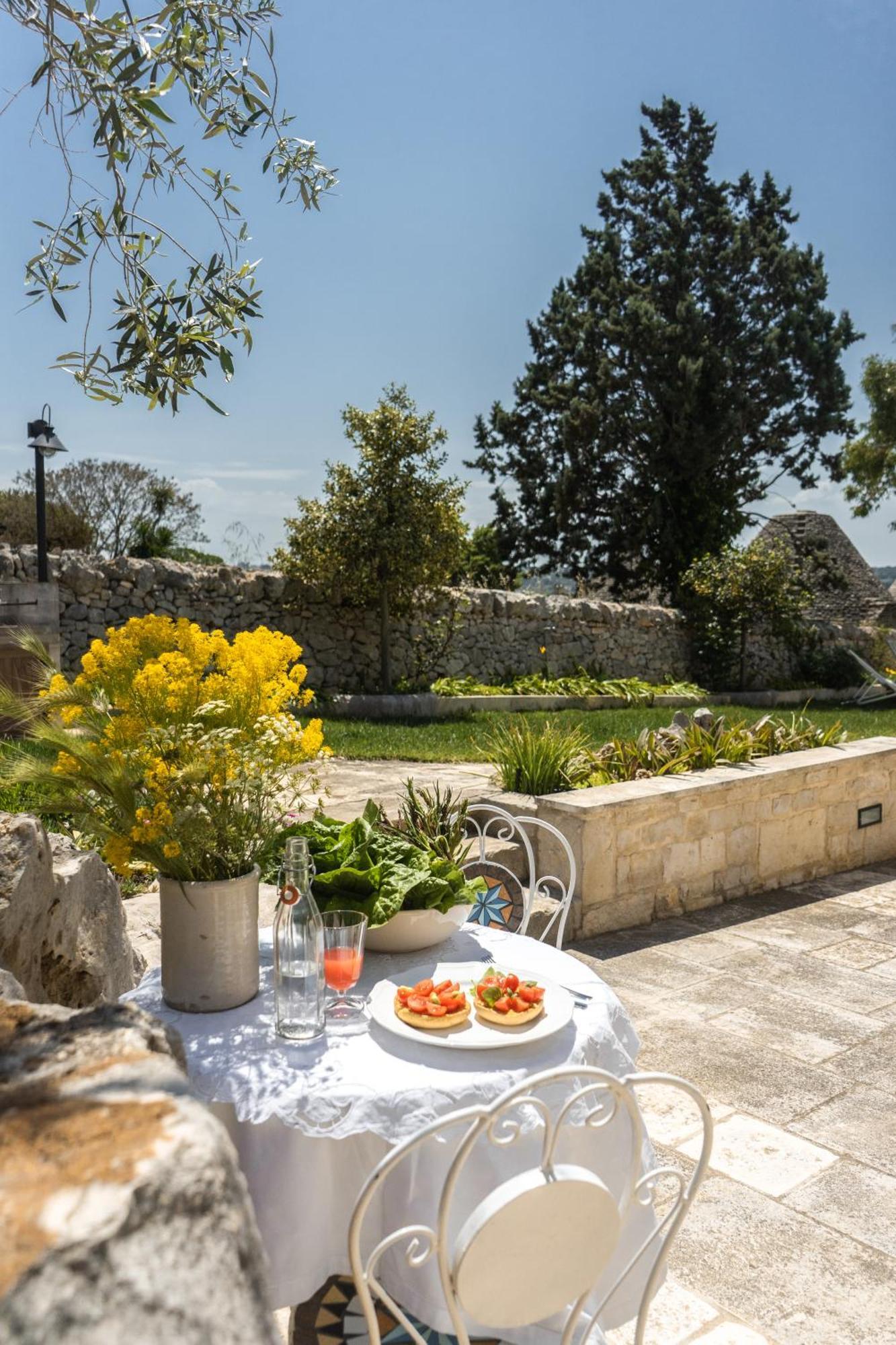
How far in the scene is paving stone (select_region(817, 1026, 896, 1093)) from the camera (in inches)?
126

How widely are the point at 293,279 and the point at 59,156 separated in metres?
2.83

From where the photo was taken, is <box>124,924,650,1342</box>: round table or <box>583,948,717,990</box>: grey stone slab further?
<box>583,948,717,990</box>: grey stone slab

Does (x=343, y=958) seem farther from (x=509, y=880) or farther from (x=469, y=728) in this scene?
(x=469, y=728)

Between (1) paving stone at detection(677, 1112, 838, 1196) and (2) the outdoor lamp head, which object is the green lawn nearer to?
(2) the outdoor lamp head

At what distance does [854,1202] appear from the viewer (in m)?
2.52

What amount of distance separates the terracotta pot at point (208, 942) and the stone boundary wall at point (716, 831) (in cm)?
288

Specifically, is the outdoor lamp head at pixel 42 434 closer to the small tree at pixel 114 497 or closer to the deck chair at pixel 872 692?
the small tree at pixel 114 497

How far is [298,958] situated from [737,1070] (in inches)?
82.5

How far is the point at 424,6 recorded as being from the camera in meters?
3.88

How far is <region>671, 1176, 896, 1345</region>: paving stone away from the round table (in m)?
0.61

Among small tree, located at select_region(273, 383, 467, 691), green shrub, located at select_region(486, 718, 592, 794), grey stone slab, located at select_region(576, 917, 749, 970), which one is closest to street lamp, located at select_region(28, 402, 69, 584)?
small tree, located at select_region(273, 383, 467, 691)

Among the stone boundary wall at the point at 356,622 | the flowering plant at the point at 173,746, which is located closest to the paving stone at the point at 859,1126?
the flowering plant at the point at 173,746

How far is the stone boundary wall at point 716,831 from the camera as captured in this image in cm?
467

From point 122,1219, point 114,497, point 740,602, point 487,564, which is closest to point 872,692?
point 740,602
